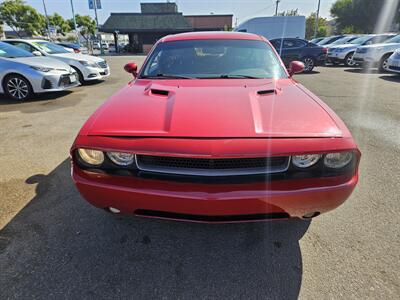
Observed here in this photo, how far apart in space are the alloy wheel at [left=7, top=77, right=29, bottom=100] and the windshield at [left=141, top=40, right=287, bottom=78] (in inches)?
205

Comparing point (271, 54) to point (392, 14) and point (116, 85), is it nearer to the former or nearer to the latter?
point (116, 85)

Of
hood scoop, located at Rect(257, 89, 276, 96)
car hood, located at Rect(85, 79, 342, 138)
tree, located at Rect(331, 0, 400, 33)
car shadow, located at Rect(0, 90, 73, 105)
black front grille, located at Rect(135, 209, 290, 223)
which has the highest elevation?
tree, located at Rect(331, 0, 400, 33)

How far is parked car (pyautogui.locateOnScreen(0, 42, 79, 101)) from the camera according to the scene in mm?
6590

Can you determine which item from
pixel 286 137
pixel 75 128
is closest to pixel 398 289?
pixel 286 137

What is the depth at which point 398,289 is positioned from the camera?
67.1 inches

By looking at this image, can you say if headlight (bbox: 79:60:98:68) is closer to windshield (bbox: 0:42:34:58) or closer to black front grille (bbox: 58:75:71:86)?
windshield (bbox: 0:42:34:58)

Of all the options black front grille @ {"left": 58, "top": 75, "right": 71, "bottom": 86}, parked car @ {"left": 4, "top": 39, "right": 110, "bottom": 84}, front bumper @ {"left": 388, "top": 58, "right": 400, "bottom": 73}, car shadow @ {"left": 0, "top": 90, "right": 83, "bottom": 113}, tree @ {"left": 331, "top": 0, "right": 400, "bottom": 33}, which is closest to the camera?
car shadow @ {"left": 0, "top": 90, "right": 83, "bottom": 113}

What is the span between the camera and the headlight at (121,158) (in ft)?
5.55

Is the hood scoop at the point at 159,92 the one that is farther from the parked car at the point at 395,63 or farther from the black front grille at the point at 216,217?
the parked car at the point at 395,63

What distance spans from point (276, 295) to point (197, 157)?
3.33 feet

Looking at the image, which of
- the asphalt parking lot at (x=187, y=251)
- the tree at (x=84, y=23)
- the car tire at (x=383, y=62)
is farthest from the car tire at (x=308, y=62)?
the tree at (x=84, y=23)

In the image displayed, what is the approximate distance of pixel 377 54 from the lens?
11.6 metres

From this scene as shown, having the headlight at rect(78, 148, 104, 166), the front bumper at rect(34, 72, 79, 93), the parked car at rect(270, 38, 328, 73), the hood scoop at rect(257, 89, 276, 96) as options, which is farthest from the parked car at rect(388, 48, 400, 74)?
the headlight at rect(78, 148, 104, 166)

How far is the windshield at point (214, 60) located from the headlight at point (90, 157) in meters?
1.34
